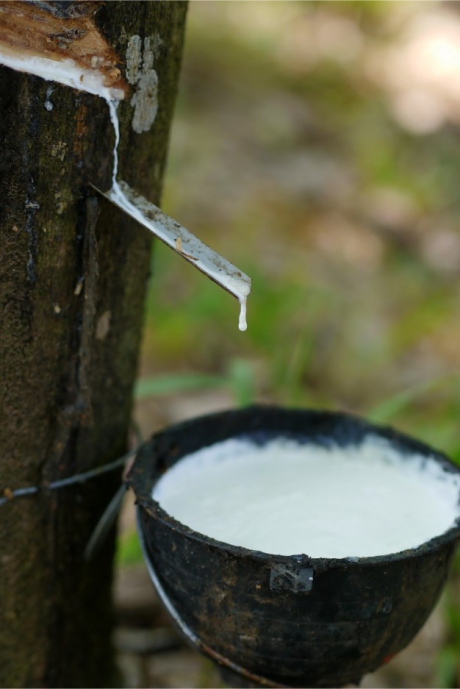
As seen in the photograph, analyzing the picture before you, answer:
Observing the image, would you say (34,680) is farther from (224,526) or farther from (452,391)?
(452,391)

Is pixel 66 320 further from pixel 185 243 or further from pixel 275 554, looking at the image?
pixel 275 554

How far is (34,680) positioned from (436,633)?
1251mm

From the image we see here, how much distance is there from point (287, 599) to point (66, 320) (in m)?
0.66

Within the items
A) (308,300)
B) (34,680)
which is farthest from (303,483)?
(308,300)

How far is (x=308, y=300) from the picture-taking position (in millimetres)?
3906

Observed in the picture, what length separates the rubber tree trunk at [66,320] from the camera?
1.32 meters

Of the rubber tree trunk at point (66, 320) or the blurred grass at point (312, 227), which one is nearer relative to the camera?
the rubber tree trunk at point (66, 320)

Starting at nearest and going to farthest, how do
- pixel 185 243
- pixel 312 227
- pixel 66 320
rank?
pixel 185 243 < pixel 66 320 < pixel 312 227

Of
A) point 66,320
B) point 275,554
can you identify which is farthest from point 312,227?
point 275,554

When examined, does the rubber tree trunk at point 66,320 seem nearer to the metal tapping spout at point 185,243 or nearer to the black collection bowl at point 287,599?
the metal tapping spout at point 185,243

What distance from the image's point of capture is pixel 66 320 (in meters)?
1.49

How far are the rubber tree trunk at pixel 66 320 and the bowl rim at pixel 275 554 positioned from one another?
0.17 m

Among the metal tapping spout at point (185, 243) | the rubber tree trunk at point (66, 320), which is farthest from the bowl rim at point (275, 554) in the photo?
the metal tapping spout at point (185, 243)

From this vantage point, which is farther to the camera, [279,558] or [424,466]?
[424,466]
